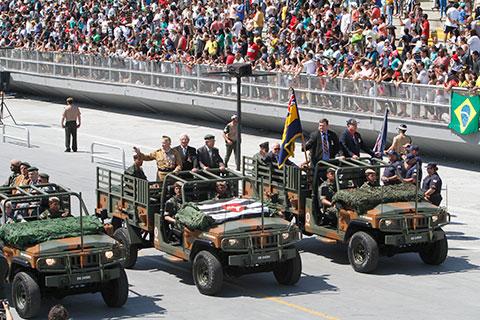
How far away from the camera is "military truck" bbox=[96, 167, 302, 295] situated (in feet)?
59.7

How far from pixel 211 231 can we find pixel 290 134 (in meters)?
4.14

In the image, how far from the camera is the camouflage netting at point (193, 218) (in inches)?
727

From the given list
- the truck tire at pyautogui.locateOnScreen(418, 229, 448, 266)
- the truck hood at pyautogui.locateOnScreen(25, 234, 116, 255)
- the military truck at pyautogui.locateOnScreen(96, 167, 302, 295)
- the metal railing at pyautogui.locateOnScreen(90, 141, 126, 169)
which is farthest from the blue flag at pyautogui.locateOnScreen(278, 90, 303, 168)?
the metal railing at pyautogui.locateOnScreen(90, 141, 126, 169)

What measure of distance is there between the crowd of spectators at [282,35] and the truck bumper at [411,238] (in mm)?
10019

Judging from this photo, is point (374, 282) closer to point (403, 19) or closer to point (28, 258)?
point (28, 258)

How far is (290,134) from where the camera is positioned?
72.2 feet

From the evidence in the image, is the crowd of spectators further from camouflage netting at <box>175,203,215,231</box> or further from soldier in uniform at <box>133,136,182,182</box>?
camouflage netting at <box>175,203,215,231</box>

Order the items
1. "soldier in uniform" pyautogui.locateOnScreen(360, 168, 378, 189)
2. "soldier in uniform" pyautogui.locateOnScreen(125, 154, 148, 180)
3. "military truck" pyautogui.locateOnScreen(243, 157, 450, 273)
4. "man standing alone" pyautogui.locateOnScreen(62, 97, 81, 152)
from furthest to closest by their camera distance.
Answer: "man standing alone" pyautogui.locateOnScreen(62, 97, 81, 152) < "soldier in uniform" pyautogui.locateOnScreen(125, 154, 148, 180) < "soldier in uniform" pyautogui.locateOnScreen(360, 168, 378, 189) < "military truck" pyautogui.locateOnScreen(243, 157, 450, 273)

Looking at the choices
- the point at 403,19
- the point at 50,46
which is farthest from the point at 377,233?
the point at 50,46

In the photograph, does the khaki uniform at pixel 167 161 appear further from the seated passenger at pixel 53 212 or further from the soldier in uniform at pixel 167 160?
the seated passenger at pixel 53 212

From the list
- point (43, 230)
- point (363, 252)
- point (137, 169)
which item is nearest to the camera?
point (43, 230)

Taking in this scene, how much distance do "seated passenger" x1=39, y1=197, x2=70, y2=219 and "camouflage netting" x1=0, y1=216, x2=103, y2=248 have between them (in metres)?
0.40

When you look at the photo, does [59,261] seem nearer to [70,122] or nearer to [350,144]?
[350,144]

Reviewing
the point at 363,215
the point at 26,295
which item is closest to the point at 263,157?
the point at 363,215
